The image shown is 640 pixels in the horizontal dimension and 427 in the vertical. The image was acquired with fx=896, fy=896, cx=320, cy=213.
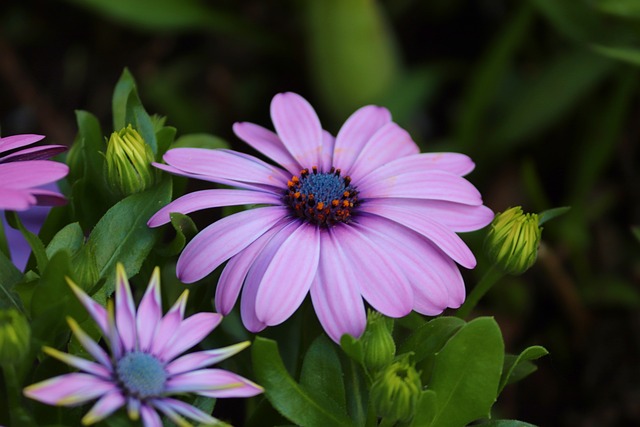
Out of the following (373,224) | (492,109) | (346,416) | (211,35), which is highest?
(211,35)

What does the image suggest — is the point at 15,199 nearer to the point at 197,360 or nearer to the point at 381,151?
the point at 197,360

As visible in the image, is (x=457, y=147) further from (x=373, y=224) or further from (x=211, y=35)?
(x=373, y=224)

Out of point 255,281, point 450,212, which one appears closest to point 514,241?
point 450,212

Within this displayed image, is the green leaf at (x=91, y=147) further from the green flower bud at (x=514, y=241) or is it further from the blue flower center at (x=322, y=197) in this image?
the green flower bud at (x=514, y=241)

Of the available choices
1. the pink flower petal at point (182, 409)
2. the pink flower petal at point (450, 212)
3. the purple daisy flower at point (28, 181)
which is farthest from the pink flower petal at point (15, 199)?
the pink flower petal at point (450, 212)

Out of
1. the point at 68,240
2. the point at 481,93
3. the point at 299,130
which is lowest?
the point at 68,240

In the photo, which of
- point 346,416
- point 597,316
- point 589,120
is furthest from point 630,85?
point 346,416
